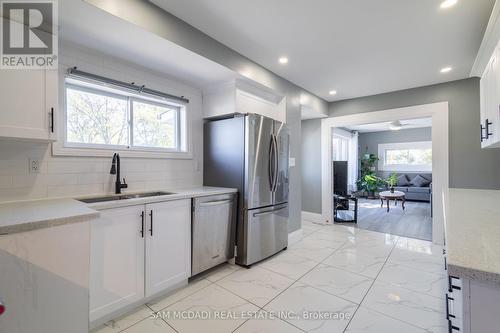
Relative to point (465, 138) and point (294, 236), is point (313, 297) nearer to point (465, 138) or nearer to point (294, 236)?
point (294, 236)

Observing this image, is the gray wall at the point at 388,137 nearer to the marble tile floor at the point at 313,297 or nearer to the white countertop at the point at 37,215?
the marble tile floor at the point at 313,297

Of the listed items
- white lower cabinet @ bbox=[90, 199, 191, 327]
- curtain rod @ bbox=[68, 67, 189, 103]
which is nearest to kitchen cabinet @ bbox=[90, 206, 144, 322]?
white lower cabinet @ bbox=[90, 199, 191, 327]

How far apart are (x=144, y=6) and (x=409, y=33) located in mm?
2450

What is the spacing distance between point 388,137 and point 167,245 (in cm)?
940

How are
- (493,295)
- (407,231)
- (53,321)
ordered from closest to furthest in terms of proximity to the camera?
(493,295) → (53,321) → (407,231)

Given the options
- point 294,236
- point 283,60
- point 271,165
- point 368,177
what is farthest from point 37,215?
point 368,177

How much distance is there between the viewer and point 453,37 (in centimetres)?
232

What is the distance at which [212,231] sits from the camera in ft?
8.14

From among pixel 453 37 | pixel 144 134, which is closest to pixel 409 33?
pixel 453 37

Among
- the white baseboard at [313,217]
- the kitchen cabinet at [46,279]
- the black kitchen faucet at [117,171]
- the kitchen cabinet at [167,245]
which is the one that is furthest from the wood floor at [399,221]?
the kitchen cabinet at [46,279]

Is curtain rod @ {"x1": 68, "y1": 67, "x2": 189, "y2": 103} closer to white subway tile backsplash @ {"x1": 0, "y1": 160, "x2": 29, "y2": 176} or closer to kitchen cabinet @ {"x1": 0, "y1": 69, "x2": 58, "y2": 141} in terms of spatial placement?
kitchen cabinet @ {"x1": 0, "y1": 69, "x2": 58, "y2": 141}

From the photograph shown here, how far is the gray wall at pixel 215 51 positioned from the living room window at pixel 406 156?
626cm

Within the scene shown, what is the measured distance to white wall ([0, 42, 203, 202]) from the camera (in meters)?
1.70

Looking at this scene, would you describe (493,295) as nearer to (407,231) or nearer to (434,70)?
(434,70)
